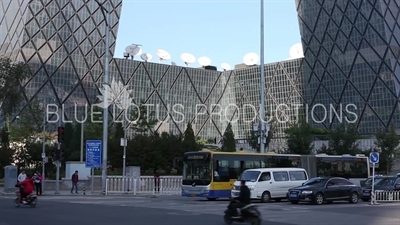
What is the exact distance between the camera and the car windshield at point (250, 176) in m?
32.9

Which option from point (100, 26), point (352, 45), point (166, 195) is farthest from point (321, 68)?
point (166, 195)

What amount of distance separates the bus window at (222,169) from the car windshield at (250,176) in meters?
1.58

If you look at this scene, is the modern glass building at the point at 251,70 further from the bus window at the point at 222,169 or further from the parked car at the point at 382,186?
the bus window at the point at 222,169

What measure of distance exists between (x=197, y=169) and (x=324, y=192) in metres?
8.00

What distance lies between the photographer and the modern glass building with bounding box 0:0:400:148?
101m

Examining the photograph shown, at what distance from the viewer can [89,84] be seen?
10919 centimetres

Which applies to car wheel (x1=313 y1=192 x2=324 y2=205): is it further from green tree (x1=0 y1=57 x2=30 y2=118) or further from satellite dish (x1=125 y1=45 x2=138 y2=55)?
satellite dish (x1=125 y1=45 x2=138 y2=55)

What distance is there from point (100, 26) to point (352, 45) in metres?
48.0

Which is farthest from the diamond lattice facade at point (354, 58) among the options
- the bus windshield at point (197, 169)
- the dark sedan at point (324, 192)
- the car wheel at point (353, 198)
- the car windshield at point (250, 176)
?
the car windshield at point (250, 176)

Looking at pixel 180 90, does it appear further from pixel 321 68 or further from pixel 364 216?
pixel 364 216

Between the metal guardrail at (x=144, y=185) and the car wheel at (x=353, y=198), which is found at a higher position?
the metal guardrail at (x=144, y=185)

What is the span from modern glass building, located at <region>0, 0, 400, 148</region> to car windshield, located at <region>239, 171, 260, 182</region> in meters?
63.6

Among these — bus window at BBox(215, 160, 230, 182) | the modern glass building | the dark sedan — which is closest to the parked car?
the dark sedan

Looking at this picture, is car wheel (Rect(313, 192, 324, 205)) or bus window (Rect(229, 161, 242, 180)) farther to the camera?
bus window (Rect(229, 161, 242, 180))
